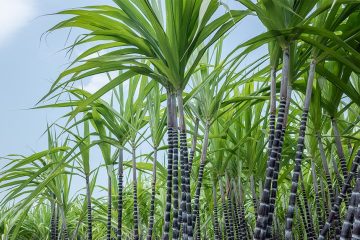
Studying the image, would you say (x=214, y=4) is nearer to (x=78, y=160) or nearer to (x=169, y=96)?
(x=169, y=96)

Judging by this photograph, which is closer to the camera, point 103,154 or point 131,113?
point 131,113

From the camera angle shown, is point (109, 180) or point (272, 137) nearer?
point (272, 137)

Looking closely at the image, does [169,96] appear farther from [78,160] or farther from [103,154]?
[78,160]

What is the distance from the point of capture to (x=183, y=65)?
1.92m

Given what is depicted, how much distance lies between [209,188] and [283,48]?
9.09ft

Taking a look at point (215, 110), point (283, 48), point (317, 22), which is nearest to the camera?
point (283, 48)

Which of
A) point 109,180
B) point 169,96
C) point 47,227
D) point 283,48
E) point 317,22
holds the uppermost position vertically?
point 317,22

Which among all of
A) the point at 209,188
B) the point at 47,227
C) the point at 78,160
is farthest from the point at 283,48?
the point at 47,227

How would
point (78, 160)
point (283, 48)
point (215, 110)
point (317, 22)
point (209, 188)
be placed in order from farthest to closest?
point (209, 188) < point (78, 160) < point (215, 110) < point (317, 22) < point (283, 48)

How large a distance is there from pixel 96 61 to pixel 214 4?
1.98 feet

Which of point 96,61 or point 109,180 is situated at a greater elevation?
point 96,61

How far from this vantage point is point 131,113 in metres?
2.76

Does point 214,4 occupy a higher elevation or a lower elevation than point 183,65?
higher

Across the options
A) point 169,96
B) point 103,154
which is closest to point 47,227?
point 103,154
